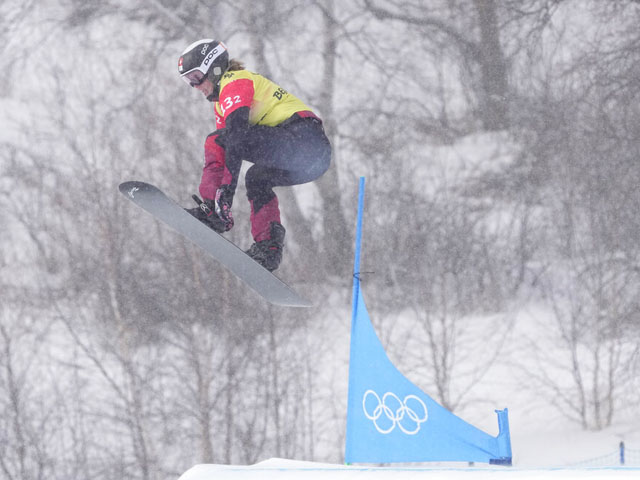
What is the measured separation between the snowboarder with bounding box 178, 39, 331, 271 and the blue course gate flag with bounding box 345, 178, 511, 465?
5.06 feet

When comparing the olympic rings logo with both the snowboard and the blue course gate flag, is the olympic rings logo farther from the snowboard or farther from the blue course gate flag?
the snowboard

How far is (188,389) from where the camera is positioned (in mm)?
8969

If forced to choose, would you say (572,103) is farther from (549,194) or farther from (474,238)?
(474,238)

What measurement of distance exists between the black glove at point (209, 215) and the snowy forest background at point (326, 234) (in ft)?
17.2

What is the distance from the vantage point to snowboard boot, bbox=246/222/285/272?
3764 mm

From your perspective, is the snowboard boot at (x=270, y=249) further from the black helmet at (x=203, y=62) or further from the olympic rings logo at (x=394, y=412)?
the olympic rings logo at (x=394, y=412)

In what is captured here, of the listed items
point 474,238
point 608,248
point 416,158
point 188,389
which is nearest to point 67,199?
point 188,389

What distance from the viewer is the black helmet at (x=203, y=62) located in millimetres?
3596

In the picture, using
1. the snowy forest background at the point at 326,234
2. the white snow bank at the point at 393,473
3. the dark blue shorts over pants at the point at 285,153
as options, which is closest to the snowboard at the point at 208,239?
the dark blue shorts over pants at the point at 285,153

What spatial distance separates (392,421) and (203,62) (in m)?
2.64

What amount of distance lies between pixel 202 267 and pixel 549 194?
3.82 meters

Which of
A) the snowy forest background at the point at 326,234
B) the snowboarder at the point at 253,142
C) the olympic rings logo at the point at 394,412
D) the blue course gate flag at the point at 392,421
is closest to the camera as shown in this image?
the snowboarder at the point at 253,142

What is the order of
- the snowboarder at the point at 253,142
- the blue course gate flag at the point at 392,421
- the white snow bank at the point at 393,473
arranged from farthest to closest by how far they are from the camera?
1. the blue course gate flag at the point at 392,421
2. the snowboarder at the point at 253,142
3. the white snow bank at the point at 393,473

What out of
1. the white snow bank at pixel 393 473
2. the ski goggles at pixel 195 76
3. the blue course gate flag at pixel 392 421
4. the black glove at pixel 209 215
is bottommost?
the white snow bank at pixel 393 473
